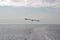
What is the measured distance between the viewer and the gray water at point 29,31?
4.25 feet

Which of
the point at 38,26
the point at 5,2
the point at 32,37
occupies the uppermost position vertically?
the point at 5,2

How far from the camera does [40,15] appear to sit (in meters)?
1.33

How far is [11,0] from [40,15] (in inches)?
16.4

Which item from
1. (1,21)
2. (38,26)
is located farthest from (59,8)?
(1,21)

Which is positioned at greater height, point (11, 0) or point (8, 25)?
point (11, 0)

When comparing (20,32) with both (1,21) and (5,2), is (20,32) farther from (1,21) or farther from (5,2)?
(5,2)

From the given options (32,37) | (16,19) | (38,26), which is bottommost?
(32,37)

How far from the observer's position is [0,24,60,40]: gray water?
4.25 ft

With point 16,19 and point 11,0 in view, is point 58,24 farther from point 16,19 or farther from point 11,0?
point 11,0

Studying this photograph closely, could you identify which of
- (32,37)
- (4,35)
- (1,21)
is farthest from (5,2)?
(32,37)

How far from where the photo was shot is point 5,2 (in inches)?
51.5

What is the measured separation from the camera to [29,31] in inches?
51.8

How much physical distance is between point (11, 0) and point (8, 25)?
0.32 meters

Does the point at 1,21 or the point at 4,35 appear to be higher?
the point at 1,21
